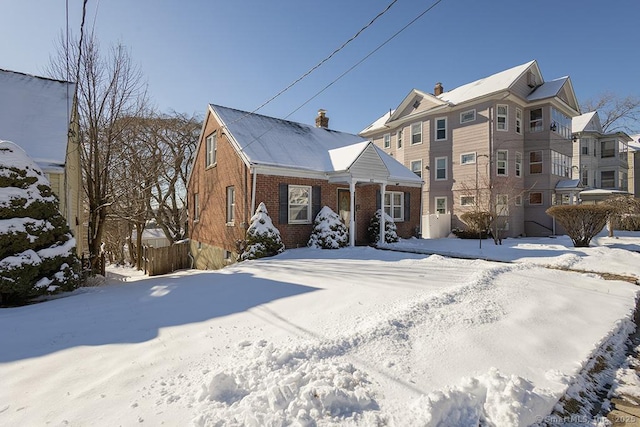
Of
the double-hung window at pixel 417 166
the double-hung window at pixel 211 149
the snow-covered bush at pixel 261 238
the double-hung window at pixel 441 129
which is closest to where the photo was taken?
the snow-covered bush at pixel 261 238

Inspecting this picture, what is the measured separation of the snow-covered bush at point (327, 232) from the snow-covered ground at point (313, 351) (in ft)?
15.6

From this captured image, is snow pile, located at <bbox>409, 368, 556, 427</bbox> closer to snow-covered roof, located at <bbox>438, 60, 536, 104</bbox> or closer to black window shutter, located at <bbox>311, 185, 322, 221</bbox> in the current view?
black window shutter, located at <bbox>311, 185, 322, 221</bbox>

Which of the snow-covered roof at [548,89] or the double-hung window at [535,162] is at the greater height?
the snow-covered roof at [548,89]

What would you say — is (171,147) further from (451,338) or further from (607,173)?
(607,173)

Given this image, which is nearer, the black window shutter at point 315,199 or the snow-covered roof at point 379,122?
the black window shutter at point 315,199

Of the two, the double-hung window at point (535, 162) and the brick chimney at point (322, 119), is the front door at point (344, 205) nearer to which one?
the brick chimney at point (322, 119)

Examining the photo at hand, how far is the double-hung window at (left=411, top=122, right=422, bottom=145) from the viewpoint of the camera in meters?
22.3

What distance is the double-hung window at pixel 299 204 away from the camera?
1170cm

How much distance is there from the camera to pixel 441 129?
842 inches

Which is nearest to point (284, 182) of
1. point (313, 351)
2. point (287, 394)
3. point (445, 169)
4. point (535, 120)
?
point (313, 351)

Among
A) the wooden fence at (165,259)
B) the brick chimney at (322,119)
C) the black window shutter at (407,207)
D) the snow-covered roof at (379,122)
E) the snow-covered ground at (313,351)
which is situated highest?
the snow-covered roof at (379,122)

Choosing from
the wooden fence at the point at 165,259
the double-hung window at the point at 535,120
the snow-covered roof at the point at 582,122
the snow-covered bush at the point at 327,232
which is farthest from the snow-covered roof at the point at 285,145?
the snow-covered roof at the point at 582,122

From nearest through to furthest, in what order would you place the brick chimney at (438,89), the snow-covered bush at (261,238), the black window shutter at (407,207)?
the snow-covered bush at (261,238) < the black window shutter at (407,207) < the brick chimney at (438,89)

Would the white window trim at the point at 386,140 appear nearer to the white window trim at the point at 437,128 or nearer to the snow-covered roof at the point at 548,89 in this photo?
the white window trim at the point at 437,128
